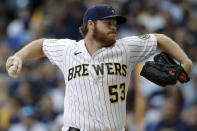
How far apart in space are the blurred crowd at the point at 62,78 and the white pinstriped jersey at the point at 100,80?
2200 mm

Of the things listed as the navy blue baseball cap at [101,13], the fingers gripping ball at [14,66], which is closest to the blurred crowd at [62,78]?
the navy blue baseball cap at [101,13]

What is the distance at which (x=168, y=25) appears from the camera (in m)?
7.31

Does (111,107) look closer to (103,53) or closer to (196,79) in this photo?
(103,53)

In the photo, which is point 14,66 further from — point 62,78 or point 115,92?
point 62,78

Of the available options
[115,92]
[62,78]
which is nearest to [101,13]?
[115,92]

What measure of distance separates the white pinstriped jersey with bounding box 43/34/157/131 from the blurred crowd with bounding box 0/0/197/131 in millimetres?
2200

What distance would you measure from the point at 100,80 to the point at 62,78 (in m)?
3.82

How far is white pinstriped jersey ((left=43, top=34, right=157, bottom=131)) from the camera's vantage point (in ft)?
12.3

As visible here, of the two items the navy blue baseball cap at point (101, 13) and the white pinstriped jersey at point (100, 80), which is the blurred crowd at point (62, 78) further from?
the navy blue baseball cap at point (101, 13)

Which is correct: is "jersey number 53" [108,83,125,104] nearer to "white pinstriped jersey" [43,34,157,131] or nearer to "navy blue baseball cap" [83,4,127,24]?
"white pinstriped jersey" [43,34,157,131]

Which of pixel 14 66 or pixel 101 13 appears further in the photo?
pixel 101 13

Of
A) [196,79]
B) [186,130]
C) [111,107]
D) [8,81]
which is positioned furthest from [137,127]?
[8,81]

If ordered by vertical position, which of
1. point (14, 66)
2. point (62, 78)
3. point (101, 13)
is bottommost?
point (62, 78)

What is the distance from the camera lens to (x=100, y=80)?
3752mm
